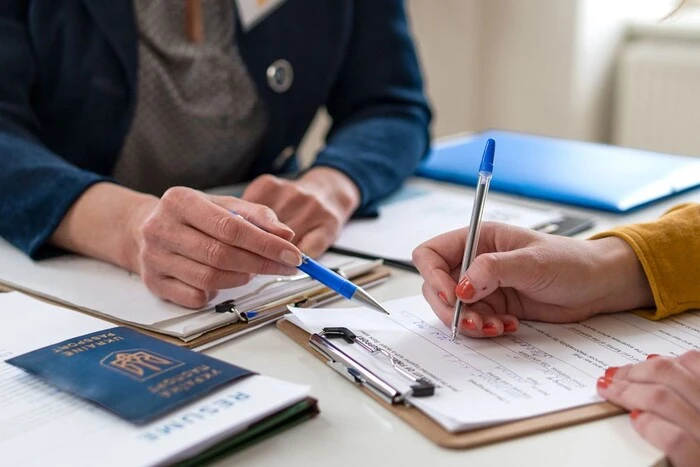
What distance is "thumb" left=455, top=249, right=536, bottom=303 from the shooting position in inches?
29.2

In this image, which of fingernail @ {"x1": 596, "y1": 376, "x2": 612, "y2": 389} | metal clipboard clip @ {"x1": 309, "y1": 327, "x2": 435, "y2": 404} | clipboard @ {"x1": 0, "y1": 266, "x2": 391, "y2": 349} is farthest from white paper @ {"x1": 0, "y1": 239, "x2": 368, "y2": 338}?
fingernail @ {"x1": 596, "y1": 376, "x2": 612, "y2": 389}

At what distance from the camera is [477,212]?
750mm

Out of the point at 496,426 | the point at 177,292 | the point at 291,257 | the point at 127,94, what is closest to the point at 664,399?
the point at 496,426

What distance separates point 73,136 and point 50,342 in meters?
0.55

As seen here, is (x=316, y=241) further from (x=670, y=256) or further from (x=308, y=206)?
(x=670, y=256)

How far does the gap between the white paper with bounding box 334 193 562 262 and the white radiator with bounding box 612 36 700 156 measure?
134 centimetres

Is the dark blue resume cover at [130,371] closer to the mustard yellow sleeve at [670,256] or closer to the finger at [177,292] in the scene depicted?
the finger at [177,292]


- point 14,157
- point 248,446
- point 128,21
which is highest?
point 128,21

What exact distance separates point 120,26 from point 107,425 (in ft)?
2.43

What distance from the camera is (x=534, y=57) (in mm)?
2520

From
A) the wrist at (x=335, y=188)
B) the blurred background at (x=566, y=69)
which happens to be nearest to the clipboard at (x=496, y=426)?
the wrist at (x=335, y=188)

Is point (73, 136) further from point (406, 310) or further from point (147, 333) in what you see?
point (406, 310)

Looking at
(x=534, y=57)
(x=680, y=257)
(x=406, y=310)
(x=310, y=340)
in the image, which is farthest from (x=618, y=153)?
(x=534, y=57)

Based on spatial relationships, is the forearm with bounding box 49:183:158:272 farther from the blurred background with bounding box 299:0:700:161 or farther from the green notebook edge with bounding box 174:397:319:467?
the blurred background with bounding box 299:0:700:161
